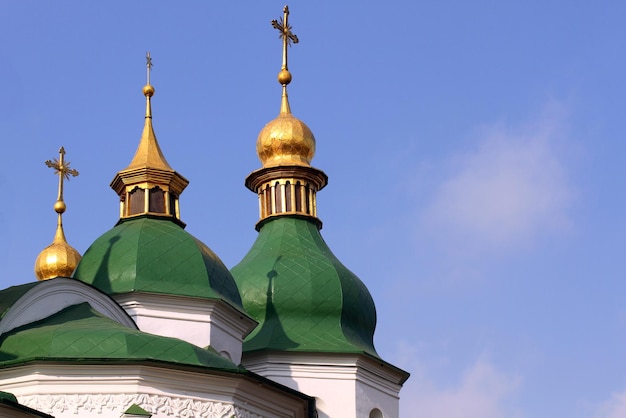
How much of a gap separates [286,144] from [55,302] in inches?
342

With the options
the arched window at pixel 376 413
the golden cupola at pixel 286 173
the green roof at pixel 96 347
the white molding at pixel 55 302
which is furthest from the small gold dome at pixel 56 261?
the green roof at pixel 96 347

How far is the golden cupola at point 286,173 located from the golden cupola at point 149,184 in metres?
2.77

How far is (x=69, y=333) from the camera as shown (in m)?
18.9

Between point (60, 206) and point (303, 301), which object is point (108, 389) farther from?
point (60, 206)

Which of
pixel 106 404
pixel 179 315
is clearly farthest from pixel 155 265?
pixel 106 404

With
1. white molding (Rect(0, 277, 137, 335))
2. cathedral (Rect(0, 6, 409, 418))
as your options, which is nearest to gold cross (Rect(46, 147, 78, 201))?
cathedral (Rect(0, 6, 409, 418))

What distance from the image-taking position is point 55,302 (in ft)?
67.2

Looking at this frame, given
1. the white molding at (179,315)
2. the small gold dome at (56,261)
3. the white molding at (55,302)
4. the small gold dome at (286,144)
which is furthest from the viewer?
the small gold dome at (56,261)

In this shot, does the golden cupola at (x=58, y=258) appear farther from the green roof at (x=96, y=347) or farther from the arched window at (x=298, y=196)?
the green roof at (x=96, y=347)

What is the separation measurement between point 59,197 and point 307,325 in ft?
24.7

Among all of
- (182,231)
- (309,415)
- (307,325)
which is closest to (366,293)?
(307,325)

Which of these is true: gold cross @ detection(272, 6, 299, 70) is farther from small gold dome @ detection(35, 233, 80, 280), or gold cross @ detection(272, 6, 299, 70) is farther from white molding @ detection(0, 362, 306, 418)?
white molding @ detection(0, 362, 306, 418)

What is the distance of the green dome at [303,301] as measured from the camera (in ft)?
82.4

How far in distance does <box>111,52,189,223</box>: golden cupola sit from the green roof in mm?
5669
